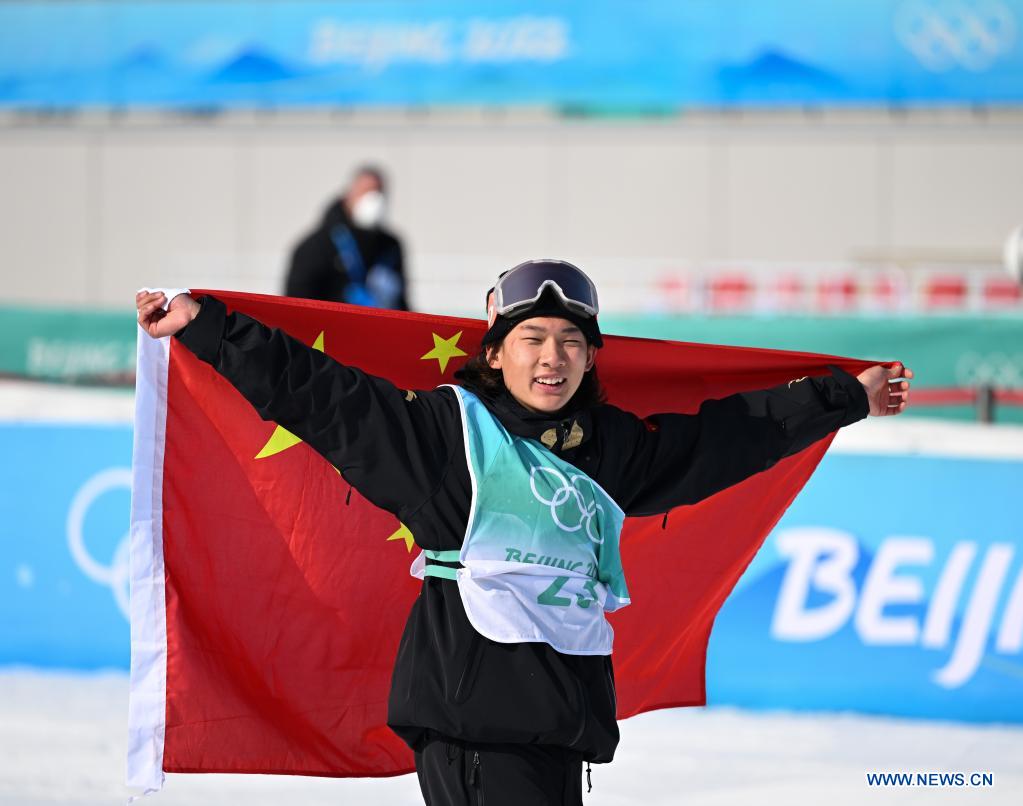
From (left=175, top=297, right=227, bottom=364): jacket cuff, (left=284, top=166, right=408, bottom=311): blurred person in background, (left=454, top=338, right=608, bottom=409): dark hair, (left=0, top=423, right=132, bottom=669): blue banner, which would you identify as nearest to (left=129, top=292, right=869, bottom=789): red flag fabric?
(left=454, top=338, right=608, bottom=409): dark hair

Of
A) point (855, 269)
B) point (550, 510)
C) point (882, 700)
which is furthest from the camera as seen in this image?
point (855, 269)

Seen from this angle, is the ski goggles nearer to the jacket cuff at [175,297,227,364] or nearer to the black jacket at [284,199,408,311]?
the jacket cuff at [175,297,227,364]

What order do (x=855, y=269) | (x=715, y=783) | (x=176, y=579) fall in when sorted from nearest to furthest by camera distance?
(x=176, y=579), (x=715, y=783), (x=855, y=269)

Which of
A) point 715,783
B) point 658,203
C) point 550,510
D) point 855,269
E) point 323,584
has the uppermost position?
point 658,203

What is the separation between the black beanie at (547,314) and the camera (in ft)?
9.78

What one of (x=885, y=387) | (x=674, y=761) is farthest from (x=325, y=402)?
(x=674, y=761)

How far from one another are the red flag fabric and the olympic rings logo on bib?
0.77m

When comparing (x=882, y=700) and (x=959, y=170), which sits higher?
(x=959, y=170)

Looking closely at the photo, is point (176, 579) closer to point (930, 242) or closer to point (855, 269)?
point (855, 269)

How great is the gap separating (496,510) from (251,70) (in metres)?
16.5

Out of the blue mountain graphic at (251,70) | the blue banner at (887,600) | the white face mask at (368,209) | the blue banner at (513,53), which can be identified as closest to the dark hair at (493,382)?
the blue banner at (887,600)

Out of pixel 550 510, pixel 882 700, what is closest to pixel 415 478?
pixel 550 510

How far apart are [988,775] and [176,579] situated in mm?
3067

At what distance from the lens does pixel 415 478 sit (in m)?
2.89
